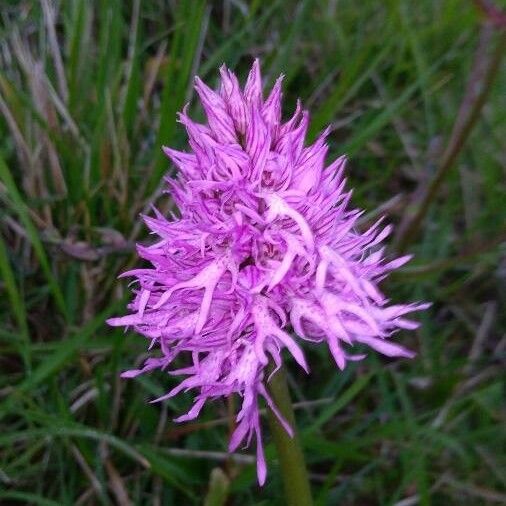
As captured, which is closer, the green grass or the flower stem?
the flower stem

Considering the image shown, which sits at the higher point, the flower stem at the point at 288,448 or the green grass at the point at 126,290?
the green grass at the point at 126,290

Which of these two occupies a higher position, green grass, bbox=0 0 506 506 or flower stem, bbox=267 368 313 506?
green grass, bbox=0 0 506 506

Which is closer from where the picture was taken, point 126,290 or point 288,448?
point 288,448

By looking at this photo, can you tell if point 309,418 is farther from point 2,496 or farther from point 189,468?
point 2,496

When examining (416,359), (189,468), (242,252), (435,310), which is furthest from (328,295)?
(435,310)

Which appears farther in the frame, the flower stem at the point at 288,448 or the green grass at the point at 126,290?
the green grass at the point at 126,290
